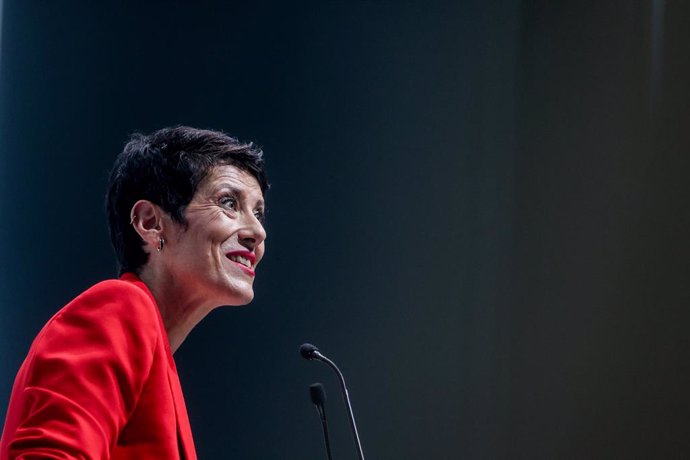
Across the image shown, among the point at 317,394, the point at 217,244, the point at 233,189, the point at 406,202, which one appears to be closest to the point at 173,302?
the point at 217,244

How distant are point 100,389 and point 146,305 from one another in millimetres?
177

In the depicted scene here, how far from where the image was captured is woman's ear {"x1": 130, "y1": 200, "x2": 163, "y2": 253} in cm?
160

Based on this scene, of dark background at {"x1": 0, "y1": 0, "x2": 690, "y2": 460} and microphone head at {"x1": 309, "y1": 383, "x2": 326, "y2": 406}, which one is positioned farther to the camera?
dark background at {"x1": 0, "y1": 0, "x2": 690, "y2": 460}

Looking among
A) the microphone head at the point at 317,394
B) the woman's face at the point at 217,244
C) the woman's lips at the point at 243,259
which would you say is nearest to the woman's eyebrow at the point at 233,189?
the woman's face at the point at 217,244

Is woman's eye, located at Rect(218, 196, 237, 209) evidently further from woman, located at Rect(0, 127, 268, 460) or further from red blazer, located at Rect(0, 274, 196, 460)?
red blazer, located at Rect(0, 274, 196, 460)

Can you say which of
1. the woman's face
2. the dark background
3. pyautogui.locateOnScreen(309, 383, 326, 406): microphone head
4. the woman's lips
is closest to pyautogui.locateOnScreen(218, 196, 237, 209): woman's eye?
the woman's face

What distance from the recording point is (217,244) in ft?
5.25

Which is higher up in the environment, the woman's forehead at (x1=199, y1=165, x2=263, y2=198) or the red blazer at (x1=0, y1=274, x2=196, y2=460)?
the woman's forehead at (x1=199, y1=165, x2=263, y2=198)

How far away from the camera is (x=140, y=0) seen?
2605mm

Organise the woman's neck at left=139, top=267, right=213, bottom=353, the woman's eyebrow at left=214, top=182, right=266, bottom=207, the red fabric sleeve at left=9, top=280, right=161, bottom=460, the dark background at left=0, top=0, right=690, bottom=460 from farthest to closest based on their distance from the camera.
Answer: the dark background at left=0, top=0, right=690, bottom=460
the woman's eyebrow at left=214, top=182, right=266, bottom=207
the woman's neck at left=139, top=267, right=213, bottom=353
the red fabric sleeve at left=9, top=280, right=161, bottom=460

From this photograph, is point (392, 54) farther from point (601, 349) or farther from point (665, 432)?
point (665, 432)

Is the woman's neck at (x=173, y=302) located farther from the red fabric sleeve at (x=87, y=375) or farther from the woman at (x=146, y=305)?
the red fabric sleeve at (x=87, y=375)

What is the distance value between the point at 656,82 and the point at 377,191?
0.92m

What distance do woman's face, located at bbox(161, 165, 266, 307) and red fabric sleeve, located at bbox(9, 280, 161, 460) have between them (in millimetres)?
243
